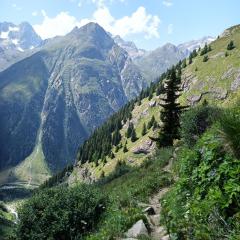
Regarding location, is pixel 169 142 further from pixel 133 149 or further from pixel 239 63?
pixel 133 149

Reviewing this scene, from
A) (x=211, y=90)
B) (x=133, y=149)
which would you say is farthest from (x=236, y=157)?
(x=133, y=149)

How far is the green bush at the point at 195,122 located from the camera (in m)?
29.0

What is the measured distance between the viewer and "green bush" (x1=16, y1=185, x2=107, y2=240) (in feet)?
62.1

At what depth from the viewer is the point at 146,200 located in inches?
851

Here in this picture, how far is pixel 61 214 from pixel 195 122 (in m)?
14.6

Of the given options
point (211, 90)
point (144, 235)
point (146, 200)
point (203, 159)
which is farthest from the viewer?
point (211, 90)

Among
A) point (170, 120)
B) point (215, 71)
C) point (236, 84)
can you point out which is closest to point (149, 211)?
point (170, 120)

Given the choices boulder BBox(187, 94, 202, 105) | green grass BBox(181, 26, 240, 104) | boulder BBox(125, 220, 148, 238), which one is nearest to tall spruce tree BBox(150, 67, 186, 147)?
boulder BBox(125, 220, 148, 238)

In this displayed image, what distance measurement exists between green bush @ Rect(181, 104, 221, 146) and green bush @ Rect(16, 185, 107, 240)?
10.7 m

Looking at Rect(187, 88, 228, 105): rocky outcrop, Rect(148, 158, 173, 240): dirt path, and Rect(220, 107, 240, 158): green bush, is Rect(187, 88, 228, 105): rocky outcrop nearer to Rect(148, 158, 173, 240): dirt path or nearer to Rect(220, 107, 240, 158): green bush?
Rect(148, 158, 173, 240): dirt path

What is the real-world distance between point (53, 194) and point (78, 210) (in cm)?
187

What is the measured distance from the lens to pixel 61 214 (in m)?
19.2

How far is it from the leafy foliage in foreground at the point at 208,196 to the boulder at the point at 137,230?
853 millimetres

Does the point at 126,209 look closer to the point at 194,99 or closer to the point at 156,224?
the point at 156,224
